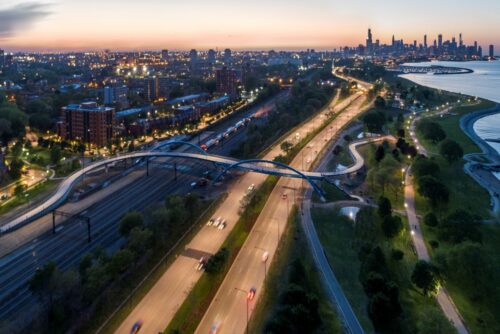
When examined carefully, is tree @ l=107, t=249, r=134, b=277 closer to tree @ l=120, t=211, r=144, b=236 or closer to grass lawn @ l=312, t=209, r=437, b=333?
tree @ l=120, t=211, r=144, b=236

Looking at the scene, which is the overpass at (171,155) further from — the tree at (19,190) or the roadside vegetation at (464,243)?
the roadside vegetation at (464,243)

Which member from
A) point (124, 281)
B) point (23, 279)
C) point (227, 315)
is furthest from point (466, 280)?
point (23, 279)

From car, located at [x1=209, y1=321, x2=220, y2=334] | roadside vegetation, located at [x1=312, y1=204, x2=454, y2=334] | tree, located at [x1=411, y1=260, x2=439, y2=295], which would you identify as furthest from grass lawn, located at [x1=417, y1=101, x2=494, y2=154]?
car, located at [x1=209, y1=321, x2=220, y2=334]

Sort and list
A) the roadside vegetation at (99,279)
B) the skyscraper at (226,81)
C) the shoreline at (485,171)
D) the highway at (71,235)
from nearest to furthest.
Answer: the roadside vegetation at (99,279), the highway at (71,235), the shoreline at (485,171), the skyscraper at (226,81)

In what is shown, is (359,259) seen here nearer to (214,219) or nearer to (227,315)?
(227,315)

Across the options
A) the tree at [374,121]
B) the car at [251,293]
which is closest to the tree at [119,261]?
the car at [251,293]

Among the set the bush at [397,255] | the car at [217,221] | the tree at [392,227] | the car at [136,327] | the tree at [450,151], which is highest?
the tree at [450,151]
